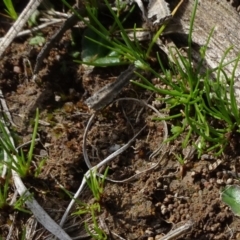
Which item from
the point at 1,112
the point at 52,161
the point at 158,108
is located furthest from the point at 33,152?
the point at 158,108

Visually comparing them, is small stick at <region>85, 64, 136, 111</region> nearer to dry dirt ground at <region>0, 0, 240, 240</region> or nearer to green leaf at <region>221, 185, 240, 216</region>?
dry dirt ground at <region>0, 0, 240, 240</region>

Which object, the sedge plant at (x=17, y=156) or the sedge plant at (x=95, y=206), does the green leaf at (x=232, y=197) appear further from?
the sedge plant at (x=17, y=156)

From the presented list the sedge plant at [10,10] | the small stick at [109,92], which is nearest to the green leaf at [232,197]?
the small stick at [109,92]

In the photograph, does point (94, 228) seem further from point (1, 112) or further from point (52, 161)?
point (1, 112)

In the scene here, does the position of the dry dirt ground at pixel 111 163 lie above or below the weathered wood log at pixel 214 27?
below

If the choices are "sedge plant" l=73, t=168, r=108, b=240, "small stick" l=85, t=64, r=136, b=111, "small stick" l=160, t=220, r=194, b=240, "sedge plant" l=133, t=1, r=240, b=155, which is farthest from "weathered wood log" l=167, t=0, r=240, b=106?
"sedge plant" l=73, t=168, r=108, b=240

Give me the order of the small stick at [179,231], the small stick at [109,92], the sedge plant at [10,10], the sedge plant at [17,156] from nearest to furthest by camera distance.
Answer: the small stick at [179,231] < the sedge plant at [17,156] < the small stick at [109,92] < the sedge plant at [10,10]
